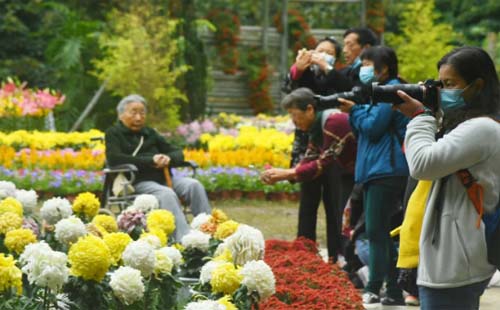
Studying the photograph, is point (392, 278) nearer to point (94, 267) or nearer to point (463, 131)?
point (94, 267)

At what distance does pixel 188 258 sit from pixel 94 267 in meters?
1.60

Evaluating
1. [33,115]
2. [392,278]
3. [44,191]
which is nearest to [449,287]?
[392,278]

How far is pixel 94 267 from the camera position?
455 centimetres

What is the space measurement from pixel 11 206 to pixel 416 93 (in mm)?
2780

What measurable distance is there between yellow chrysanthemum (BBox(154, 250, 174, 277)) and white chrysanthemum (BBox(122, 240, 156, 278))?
0.12m

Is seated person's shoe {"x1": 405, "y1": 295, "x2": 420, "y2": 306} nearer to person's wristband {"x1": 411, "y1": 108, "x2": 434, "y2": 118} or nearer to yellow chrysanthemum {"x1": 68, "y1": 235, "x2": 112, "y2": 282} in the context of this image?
yellow chrysanthemum {"x1": 68, "y1": 235, "x2": 112, "y2": 282}

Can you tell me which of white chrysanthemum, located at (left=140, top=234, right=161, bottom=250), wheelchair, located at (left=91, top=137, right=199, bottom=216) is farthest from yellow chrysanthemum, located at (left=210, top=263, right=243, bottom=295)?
wheelchair, located at (left=91, top=137, right=199, bottom=216)

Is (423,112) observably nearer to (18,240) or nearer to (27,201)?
(18,240)

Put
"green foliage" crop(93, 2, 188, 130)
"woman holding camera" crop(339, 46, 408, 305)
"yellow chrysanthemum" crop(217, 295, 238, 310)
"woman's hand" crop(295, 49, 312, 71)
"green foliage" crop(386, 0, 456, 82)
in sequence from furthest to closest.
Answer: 1. "green foliage" crop(386, 0, 456, 82)
2. "green foliage" crop(93, 2, 188, 130)
3. "woman's hand" crop(295, 49, 312, 71)
4. "woman holding camera" crop(339, 46, 408, 305)
5. "yellow chrysanthemum" crop(217, 295, 238, 310)

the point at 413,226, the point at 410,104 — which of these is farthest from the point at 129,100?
the point at 410,104

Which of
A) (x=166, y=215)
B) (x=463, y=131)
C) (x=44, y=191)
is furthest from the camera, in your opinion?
(x=44, y=191)

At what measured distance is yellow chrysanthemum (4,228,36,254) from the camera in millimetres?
5531

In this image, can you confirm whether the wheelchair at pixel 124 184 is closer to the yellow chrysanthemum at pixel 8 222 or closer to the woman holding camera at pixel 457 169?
the yellow chrysanthemum at pixel 8 222

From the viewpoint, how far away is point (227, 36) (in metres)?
25.1
